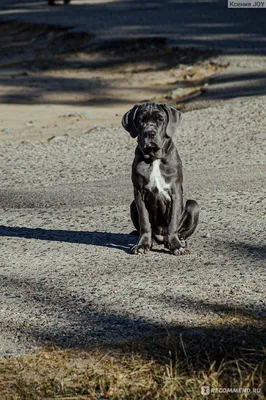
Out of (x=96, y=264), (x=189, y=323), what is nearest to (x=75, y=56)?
(x=96, y=264)

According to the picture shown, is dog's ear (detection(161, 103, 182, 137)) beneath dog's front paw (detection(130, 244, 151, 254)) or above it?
above

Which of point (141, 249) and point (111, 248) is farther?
point (111, 248)

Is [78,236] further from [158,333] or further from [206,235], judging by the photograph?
[158,333]

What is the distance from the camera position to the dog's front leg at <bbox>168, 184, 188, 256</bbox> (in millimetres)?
6082

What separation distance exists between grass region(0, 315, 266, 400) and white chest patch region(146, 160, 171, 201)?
5.42 ft

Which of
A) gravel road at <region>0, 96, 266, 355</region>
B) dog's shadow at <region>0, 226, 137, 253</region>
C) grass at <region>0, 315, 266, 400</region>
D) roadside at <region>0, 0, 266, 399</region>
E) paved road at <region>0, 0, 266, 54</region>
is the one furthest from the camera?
paved road at <region>0, 0, 266, 54</region>

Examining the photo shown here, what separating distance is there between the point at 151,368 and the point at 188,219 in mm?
2394

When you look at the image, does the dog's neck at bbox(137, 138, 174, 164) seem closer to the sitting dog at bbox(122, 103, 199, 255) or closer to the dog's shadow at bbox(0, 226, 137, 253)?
the sitting dog at bbox(122, 103, 199, 255)

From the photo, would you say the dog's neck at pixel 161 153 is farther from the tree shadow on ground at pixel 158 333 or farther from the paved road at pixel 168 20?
the paved road at pixel 168 20

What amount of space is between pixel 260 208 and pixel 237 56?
10.8 m

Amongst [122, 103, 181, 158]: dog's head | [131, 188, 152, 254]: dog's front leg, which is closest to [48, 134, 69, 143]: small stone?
[131, 188, 152, 254]: dog's front leg

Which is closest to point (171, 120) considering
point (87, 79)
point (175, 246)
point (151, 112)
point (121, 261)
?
point (151, 112)

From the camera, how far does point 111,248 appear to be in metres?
6.55

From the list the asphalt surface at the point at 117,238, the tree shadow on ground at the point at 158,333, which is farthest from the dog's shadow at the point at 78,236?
the tree shadow on ground at the point at 158,333
